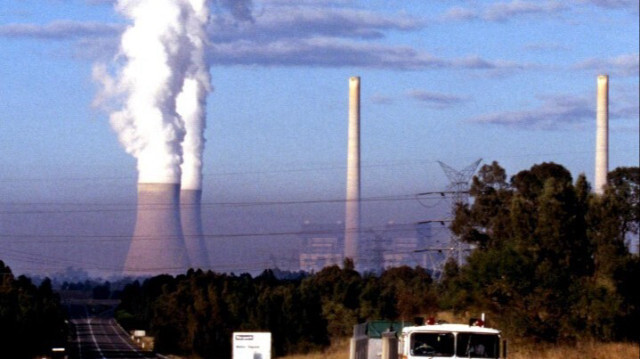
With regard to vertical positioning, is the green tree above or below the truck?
above

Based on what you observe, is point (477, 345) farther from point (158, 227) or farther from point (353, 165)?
point (158, 227)

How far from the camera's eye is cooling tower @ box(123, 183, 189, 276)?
452ft

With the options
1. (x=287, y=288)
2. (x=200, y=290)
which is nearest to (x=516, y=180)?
(x=287, y=288)

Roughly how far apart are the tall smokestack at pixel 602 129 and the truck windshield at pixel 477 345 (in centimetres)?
9465

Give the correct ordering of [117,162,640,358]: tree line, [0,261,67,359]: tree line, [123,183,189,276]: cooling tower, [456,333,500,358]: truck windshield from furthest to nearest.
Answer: [123,183,189,276]: cooling tower → [0,261,67,359]: tree line → [117,162,640,358]: tree line → [456,333,500,358]: truck windshield

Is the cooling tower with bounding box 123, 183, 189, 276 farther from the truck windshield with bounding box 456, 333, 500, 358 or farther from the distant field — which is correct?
the truck windshield with bounding box 456, 333, 500, 358

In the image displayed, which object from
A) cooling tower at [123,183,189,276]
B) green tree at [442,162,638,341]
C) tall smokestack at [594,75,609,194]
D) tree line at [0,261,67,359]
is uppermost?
tall smokestack at [594,75,609,194]

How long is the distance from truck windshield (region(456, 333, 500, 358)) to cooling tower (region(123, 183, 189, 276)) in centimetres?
11396

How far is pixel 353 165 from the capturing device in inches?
5433

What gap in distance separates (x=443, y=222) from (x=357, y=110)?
46072 millimetres

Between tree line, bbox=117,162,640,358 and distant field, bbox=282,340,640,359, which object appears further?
tree line, bbox=117,162,640,358

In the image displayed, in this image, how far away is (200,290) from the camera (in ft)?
336

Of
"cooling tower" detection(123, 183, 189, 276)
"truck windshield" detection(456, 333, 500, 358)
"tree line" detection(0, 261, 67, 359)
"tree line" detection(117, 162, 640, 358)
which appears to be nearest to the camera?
"truck windshield" detection(456, 333, 500, 358)

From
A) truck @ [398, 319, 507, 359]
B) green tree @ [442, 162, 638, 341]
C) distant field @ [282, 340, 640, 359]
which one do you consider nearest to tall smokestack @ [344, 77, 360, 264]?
green tree @ [442, 162, 638, 341]
